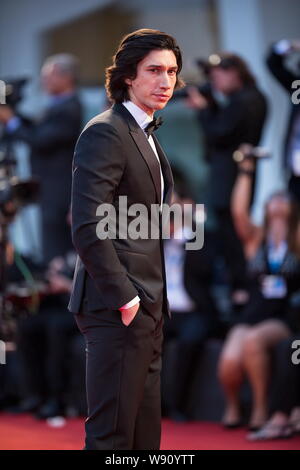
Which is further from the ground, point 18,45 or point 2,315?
point 18,45

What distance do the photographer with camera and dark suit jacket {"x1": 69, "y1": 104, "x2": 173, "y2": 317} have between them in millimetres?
2278

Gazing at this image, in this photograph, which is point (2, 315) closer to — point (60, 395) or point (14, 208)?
point (14, 208)

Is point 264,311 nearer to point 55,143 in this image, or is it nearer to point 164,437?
point 164,437

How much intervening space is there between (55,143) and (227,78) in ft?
4.48

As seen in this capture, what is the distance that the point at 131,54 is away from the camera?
3.06 m

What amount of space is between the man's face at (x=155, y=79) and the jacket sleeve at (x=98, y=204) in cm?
19

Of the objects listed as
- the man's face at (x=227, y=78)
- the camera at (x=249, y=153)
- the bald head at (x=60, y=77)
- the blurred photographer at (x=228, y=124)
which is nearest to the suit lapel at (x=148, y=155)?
the camera at (x=249, y=153)

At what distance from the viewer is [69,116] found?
257 inches

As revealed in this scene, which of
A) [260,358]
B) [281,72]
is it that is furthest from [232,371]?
[281,72]

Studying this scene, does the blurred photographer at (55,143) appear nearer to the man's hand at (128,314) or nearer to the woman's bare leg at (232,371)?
the woman's bare leg at (232,371)
